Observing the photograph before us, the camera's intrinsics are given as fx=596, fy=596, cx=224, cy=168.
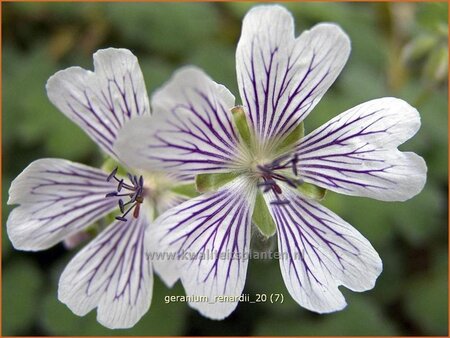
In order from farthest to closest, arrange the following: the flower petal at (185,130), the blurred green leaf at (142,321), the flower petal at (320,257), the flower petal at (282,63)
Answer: the blurred green leaf at (142,321)
the flower petal at (320,257)
the flower petal at (282,63)
the flower petal at (185,130)

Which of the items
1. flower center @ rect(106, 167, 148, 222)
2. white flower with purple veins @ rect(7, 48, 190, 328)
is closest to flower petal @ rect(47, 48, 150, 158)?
white flower with purple veins @ rect(7, 48, 190, 328)

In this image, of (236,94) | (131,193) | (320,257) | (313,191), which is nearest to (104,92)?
(131,193)

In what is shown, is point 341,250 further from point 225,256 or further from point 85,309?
point 85,309

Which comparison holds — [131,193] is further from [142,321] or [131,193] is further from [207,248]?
[142,321]

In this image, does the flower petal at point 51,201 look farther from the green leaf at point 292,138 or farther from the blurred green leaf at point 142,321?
the blurred green leaf at point 142,321

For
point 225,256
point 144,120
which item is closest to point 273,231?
point 225,256

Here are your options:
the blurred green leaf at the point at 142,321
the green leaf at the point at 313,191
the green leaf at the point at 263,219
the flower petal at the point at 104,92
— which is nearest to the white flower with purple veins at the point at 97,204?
the flower petal at the point at 104,92

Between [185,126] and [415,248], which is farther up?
[415,248]
